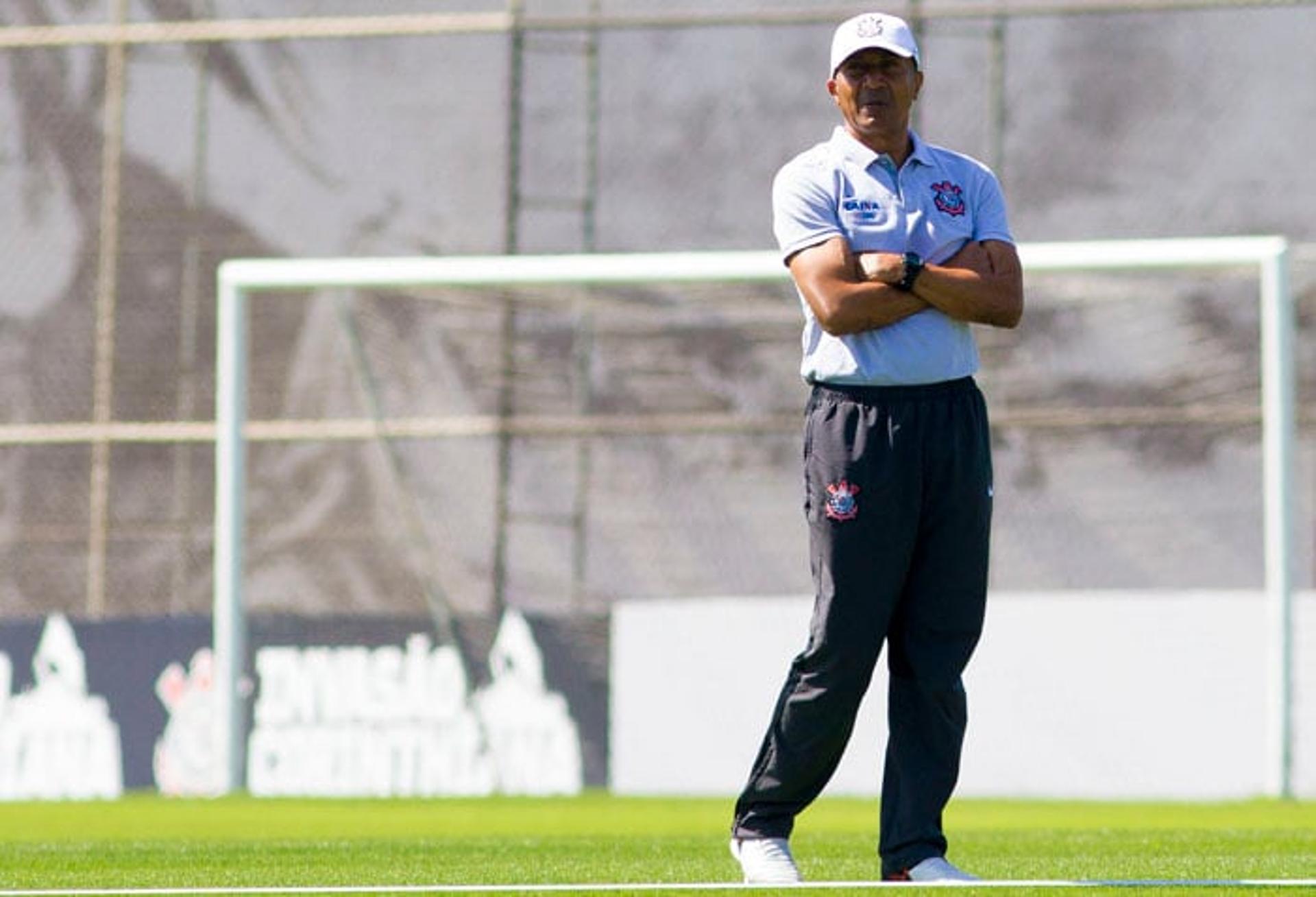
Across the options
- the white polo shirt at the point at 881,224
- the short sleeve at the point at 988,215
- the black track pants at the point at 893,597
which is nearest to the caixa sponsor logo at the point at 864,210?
the white polo shirt at the point at 881,224

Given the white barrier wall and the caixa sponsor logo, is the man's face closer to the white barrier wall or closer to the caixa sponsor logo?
the caixa sponsor logo

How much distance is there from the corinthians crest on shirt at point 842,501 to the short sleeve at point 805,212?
48 cm

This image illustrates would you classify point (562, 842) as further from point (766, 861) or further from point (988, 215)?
point (988, 215)

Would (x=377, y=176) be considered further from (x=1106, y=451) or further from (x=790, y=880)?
(x=790, y=880)

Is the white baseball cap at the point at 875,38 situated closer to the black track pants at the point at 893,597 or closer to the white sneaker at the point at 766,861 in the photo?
the black track pants at the point at 893,597

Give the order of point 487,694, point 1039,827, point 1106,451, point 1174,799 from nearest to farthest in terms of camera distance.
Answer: point 1039,827 → point 1174,799 → point 487,694 → point 1106,451

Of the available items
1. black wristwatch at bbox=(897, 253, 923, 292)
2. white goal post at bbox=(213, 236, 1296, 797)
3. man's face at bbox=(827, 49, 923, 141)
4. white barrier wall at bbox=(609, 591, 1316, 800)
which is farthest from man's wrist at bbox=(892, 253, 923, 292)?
white barrier wall at bbox=(609, 591, 1316, 800)

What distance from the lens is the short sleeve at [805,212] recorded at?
5699 millimetres

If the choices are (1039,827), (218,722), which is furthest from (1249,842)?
(218,722)

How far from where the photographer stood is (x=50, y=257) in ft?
54.3

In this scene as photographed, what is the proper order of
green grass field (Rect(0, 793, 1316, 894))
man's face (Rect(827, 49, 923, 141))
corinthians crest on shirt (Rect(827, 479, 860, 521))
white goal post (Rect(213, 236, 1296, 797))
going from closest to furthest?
corinthians crest on shirt (Rect(827, 479, 860, 521)) < man's face (Rect(827, 49, 923, 141)) < green grass field (Rect(0, 793, 1316, 894)) < white goal post (Rect(213, 236, 1296, 797))

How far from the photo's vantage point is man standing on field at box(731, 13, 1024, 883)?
5.56m

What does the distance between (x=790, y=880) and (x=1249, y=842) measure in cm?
222

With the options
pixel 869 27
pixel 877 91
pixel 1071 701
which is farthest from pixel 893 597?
pixel 1071 701
